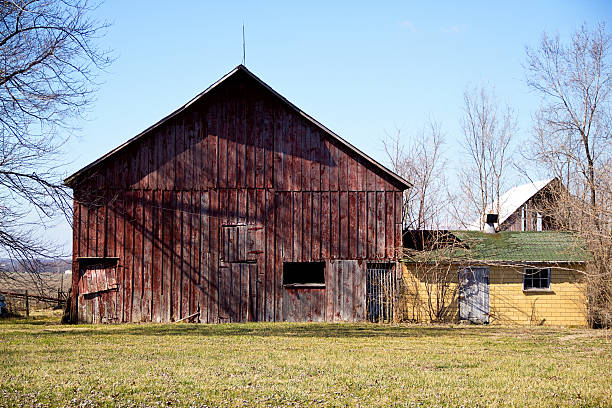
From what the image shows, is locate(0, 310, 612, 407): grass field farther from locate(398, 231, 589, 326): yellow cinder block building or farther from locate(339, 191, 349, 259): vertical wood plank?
locate(398, 231, 589, 326): yellow cinder block building

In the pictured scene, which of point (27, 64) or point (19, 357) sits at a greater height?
point (27, 64)

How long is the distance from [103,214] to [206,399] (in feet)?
52.5

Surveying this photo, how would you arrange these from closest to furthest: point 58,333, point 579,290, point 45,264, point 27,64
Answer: point 45,264
point 27,64
point 58,333
point 579,290

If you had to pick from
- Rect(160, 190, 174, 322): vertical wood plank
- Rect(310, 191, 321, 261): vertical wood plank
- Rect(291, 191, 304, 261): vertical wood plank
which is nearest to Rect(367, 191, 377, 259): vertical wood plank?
Rect(310, 191, 321, 261): vertical wood plank

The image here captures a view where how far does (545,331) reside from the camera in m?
23.6

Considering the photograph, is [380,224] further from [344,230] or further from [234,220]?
[234,220]

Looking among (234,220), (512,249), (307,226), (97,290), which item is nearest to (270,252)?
(307,226)

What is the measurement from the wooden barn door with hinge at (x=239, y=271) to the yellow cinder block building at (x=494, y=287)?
19.1ft

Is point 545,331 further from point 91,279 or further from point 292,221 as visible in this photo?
point 91,279

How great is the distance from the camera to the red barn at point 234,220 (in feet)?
81.1

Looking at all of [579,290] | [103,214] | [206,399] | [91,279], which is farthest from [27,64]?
[579,290]

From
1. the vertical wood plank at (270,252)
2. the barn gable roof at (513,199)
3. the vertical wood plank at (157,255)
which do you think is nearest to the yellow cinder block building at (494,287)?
the vertical wood plank at (270,252)

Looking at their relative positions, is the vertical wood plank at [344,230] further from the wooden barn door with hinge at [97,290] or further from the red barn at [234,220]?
the wooden barn door with hinge at [97,290]

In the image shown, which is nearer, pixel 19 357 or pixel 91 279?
pixel 19 357
